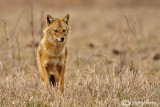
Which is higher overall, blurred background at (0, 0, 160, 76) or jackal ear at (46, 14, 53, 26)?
jackal ear at (46, 14, 53, 26)

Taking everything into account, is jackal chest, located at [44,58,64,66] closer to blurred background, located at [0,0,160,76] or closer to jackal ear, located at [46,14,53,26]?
jackal ear, located at [46,14,53,26]

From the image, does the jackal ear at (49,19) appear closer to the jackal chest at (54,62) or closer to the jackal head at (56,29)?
the jackal head at (56,29)

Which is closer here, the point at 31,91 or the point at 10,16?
the point at 31,91

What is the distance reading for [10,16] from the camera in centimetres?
2283

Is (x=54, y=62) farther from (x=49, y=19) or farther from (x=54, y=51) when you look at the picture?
(x=49, y=19)

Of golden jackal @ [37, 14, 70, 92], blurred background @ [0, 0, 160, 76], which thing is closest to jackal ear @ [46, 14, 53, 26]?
golden jackal @ [37, 14, 70, 92]

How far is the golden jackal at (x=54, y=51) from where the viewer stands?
707 centimetres

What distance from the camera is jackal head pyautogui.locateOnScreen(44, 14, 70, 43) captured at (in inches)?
280

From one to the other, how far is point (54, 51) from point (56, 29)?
46 centimetres

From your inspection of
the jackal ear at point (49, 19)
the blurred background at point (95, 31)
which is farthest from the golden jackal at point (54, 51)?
the blurred background at point (95, 31)

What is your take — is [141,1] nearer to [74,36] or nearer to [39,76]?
[74,36]

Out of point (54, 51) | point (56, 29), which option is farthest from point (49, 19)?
point (54, 51)

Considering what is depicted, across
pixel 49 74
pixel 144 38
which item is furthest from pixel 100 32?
pixel 49 74

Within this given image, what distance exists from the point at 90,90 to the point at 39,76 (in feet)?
5.69
